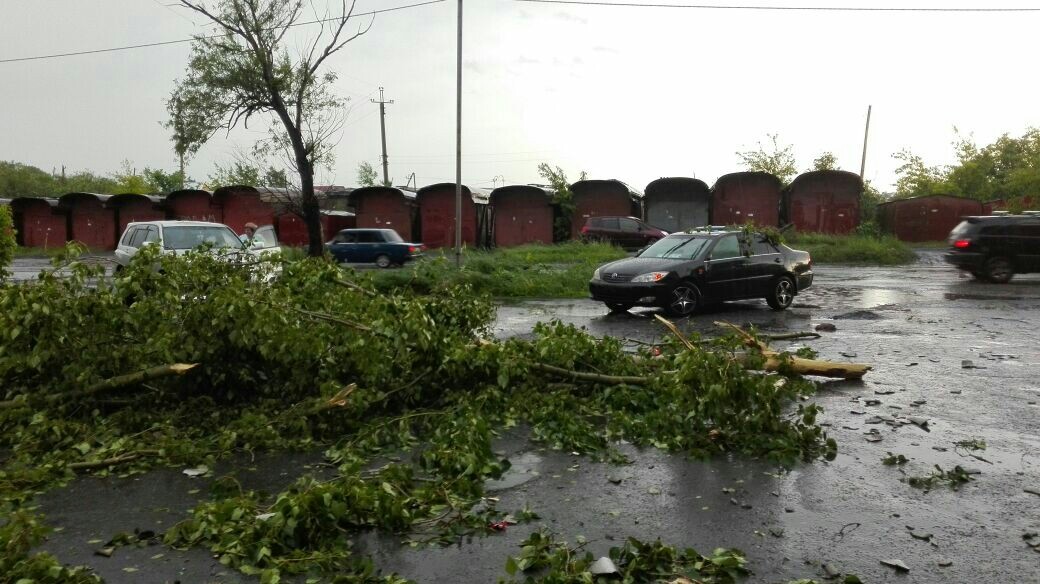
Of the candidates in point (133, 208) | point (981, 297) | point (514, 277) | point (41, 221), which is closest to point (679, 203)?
point (514, 277)

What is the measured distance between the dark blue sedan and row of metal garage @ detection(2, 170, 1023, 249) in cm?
559

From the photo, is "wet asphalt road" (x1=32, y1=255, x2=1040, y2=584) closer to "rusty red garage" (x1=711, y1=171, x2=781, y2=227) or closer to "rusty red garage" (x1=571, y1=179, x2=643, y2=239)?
"rusty red garage" (x1=711, y1=171, x2=781, y2=227)

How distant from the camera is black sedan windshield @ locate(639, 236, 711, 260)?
1508 cm

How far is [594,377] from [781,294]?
30.6ft

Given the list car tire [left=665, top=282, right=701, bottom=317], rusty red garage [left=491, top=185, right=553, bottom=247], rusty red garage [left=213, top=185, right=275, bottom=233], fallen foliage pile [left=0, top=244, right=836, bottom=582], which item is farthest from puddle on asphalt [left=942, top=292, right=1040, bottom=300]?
rusty red garage [left=213, top=185, right=275, bottom=233]

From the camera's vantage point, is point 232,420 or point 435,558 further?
point 232,420

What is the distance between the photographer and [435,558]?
4.44 meters

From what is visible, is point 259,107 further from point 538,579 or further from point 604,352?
point 538,579

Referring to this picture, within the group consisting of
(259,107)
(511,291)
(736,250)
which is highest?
(259,107)

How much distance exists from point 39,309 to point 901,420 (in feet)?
25.1

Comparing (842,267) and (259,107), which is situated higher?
(259,107)

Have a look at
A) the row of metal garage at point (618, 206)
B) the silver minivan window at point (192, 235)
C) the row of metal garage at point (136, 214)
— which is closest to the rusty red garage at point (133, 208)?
the row of metal garage at point (136, 214)

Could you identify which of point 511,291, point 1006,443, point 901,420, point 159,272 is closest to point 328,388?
point 159,272

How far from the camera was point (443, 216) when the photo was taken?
124ft
